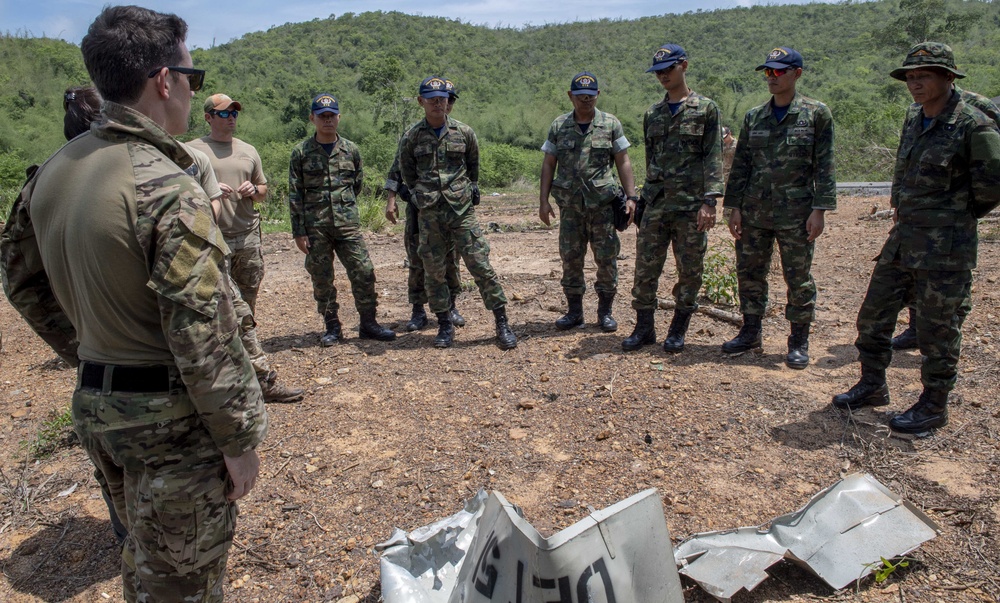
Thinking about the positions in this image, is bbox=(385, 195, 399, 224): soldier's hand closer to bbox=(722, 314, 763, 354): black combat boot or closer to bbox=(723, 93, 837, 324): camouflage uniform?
bbox=(723, 93, 837, 324): camouflage uniform

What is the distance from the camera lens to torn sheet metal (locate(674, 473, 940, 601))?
2.33 meters

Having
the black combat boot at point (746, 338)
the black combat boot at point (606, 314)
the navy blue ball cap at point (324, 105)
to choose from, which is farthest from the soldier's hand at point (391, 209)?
the black combat boot at point (746, 338)

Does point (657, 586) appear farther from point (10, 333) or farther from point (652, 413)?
point (10, 333)

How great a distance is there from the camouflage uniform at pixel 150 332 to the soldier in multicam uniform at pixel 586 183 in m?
3.54

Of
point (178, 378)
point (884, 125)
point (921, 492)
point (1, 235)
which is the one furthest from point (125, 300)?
point (884, 125)

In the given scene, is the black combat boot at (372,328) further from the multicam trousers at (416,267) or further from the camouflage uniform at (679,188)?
the camouflage uniform at (679,188)

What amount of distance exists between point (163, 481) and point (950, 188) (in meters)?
3.59

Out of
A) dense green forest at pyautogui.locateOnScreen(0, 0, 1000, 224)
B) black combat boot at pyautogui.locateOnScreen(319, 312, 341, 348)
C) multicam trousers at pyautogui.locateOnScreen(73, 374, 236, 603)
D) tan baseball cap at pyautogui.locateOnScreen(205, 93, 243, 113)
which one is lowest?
black combat boot at pyautogui.locateOnScreen(319, 312, 341, 348)

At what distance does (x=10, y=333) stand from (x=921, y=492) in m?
6.79

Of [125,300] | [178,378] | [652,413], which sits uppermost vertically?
[125,300]

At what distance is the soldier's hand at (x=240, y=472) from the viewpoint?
1.72m

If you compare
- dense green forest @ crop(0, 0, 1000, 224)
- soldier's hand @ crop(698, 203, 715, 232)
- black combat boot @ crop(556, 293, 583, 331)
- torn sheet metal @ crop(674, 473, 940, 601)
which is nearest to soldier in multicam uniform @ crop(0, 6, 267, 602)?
torn sheet metal @ crop(674, 473, 940, 601)

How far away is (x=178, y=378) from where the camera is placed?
5.42ft

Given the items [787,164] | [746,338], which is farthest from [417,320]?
[787,164]
